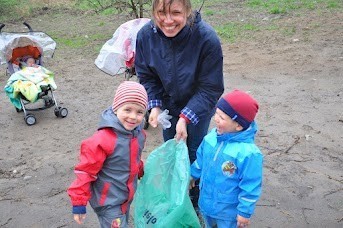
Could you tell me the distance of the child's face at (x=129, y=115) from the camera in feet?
7.77

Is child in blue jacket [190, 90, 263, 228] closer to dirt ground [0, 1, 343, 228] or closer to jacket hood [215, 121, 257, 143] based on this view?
jacket hood [215, 121, 257, 143]

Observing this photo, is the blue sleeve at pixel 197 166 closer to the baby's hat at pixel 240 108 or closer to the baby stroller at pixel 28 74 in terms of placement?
the baby's hat at pixel 240 108

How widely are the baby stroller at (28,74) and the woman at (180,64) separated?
2994mm

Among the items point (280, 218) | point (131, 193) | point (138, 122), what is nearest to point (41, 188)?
point (131, 193)

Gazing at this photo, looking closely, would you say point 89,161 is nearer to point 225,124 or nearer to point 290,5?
point 225,124

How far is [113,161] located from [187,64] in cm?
75

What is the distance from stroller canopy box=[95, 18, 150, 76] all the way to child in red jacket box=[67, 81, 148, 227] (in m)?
2.76

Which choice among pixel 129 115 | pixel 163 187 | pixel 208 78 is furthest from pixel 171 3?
pixel 163 187

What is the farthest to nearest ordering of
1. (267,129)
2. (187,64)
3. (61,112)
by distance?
1. (61,112)
2. (267,129)
3. (187,64)

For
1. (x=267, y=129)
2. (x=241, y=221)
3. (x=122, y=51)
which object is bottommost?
(x=267, y=129)

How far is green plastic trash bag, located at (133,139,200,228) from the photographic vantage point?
2.62 meters

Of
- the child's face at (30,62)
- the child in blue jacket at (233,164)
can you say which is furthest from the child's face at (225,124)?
the child's face at (30,62)

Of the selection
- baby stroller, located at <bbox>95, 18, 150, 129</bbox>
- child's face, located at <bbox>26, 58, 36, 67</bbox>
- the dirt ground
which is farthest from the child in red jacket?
child's face, located at <bbox>26, 58, 36, 67</bbox>

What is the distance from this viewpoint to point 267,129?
4922 mm
